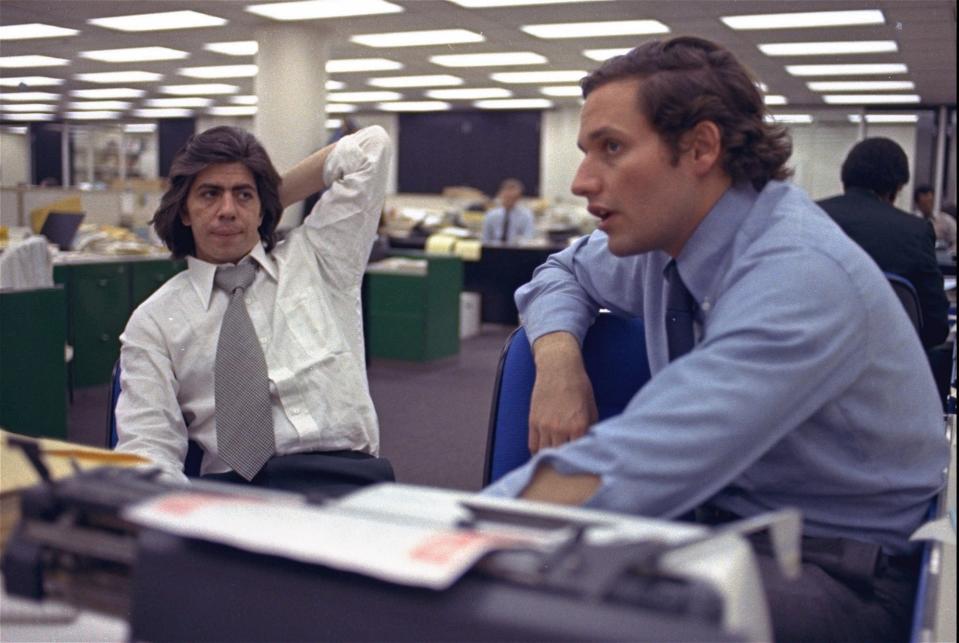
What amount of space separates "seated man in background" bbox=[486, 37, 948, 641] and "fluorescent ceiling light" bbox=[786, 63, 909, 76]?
886cm

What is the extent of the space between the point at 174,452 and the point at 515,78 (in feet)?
31.1

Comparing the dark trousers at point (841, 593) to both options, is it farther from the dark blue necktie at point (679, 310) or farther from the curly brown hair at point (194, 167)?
the curly brown hair at point (194, 167)

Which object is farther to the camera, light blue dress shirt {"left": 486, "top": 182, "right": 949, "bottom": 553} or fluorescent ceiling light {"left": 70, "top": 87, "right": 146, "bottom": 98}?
fluorescent ceiling light {"left": 70, "top": 87, "right": 146, "bottom": 98}

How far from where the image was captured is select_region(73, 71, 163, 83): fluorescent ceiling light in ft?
34.8

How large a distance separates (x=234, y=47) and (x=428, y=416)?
16.6ft

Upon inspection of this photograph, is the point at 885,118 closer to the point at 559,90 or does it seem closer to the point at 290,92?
the point at 559,90

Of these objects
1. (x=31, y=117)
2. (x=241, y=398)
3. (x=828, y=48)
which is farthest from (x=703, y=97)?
(x=31, y=117)

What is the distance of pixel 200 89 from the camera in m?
12.1

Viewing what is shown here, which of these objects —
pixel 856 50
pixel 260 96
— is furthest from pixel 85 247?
pixel 856 50

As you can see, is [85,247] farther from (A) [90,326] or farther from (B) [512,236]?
(B) [512,236]

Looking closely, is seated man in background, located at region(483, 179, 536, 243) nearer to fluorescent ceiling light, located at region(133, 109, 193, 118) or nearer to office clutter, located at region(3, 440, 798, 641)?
fluorescent ceiling light, located at region(133, 109, 193, 118)

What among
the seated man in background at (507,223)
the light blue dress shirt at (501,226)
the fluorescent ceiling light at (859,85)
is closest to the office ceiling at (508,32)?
the fluorescent ceiling light at (859,85)

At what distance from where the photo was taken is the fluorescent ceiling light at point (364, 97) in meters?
12.4

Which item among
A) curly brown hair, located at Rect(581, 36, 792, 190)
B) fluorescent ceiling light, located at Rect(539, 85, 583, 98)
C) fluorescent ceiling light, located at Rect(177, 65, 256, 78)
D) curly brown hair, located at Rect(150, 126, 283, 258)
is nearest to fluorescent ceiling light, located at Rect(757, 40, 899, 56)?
fluorescent ceiling light, located at Rect(539, 85, 583, 98)
